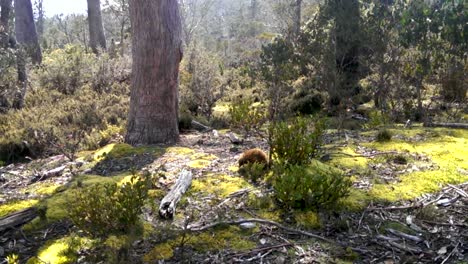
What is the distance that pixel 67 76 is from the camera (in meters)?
11.8

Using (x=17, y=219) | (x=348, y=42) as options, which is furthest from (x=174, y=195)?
(x=348, y=42)

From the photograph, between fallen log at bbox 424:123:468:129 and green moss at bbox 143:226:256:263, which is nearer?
green moss at bbox 143:226:256:263

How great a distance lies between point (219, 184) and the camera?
4.42 metres

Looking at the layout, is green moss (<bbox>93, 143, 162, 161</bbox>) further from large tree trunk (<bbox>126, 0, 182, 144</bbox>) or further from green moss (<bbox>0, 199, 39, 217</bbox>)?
green moss (<bbox>0, 199, 39, 217</bbox>)

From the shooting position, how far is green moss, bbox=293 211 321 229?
354 cm

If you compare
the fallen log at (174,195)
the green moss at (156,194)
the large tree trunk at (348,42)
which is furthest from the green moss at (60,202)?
→ the large tree trunk at (348,42)

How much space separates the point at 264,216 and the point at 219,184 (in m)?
0.85

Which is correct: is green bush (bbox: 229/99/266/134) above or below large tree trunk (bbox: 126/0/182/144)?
below

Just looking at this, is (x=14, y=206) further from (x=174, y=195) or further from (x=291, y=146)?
(x=291, y=146)

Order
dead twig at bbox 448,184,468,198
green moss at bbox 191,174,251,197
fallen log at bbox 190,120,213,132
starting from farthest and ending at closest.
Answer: fallen log at bbox 190,120,213,132 → green moss at bbox 191,174,251,197 → dead twig at bbox 448,184,468,198

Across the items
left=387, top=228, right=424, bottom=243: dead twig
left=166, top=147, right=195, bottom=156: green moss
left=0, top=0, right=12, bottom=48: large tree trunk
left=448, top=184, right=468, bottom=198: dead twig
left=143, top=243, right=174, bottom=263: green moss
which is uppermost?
left=0, top=0, right=12, bottom=48: large tree trunk

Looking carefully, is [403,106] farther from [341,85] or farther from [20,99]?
[20,99]

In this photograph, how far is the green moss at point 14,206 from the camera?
4.04 metres

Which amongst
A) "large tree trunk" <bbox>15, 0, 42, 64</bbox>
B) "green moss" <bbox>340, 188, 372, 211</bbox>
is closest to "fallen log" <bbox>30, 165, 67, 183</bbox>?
"green moss" <bbox>340, 188, 372, 211</bbox>
